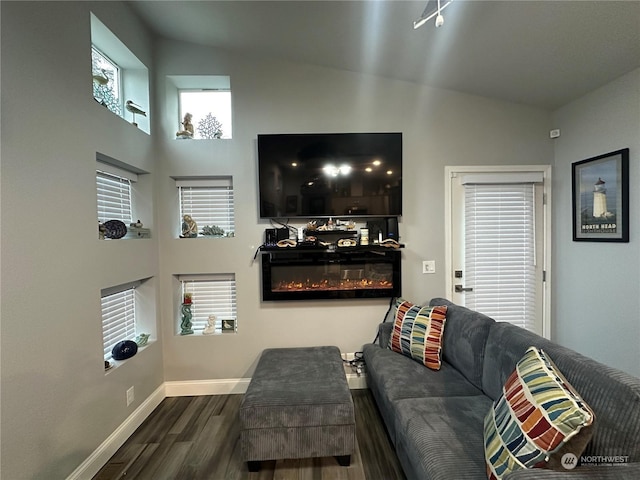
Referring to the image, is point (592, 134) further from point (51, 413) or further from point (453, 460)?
point (51, 413)

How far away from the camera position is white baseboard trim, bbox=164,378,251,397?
253 centimetres

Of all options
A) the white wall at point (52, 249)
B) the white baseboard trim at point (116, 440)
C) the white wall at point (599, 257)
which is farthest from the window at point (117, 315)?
the white wall at point (599, 257)

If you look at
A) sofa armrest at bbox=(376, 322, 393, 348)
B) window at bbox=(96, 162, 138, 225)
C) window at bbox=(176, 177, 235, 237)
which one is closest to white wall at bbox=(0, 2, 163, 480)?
window at bbox=(96, 162, 138, 225)

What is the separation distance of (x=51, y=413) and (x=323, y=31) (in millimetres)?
3048

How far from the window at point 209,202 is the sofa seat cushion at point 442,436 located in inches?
83.1

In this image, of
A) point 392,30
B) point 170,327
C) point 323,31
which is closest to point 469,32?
point 392,30

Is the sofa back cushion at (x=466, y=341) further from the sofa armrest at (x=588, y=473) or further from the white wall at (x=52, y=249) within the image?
the white wall at (x=52, y=249)

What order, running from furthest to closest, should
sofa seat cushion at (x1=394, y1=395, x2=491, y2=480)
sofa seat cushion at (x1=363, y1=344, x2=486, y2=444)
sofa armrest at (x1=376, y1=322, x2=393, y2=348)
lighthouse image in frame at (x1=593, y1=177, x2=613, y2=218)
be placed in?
sofa armrest at (x1=376, y1=322, x2=393, y2=348) → lighthouse image in frame at (x1=593, y1=177, x2=613, y2=218) → sofa seat cushion at (x1=363, y1=344, x2=486, y2=444) → sofa seat cushion at (x1=394, y1=395, x2=491, y2=480)

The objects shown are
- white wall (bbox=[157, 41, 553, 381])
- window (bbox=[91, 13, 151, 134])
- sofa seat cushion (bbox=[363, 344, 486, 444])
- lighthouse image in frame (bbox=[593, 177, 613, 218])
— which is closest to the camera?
sofa seat cushion (bbox=[363, 344, 486, 444])

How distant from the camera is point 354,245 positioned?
2469 millimetres

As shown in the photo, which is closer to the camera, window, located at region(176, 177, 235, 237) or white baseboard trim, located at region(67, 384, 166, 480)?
white baseboard trim, located at region(67, 384, 166, 480)

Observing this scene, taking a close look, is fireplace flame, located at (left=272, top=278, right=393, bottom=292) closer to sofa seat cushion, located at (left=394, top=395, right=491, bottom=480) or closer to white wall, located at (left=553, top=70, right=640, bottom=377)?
sofa seat cushion, located at (left=394, top=395, right=491, bottom=480)

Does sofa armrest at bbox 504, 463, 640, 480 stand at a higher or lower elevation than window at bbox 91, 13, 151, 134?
lower

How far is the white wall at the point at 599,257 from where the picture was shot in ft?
6.48
